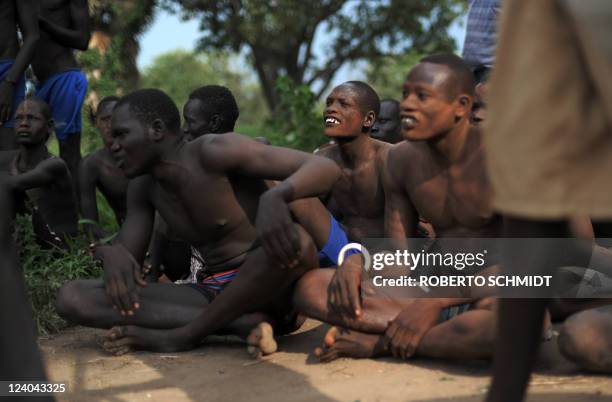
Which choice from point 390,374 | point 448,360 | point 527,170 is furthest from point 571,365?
point 527,170

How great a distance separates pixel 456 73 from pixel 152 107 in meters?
1.29

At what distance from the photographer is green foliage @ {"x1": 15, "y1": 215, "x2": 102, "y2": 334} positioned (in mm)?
4238

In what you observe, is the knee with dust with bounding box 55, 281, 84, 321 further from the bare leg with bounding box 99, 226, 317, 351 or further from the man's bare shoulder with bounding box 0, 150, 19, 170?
the man's bare shoulder with bounding box 0, 150, 19, 170

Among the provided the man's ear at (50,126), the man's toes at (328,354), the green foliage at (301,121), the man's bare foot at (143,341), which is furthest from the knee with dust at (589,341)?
the green foliage at (301,121)

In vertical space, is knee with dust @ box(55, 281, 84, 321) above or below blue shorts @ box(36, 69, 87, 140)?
below

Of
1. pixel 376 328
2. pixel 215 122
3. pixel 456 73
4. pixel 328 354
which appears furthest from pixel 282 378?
pixel 215 122

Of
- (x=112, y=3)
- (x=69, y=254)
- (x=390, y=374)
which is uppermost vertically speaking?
(x=112, y=3)

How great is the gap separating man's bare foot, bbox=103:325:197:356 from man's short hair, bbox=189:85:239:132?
1.75 meters

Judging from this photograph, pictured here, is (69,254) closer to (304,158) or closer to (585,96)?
(304,158)

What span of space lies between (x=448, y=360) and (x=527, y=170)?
5.24ft

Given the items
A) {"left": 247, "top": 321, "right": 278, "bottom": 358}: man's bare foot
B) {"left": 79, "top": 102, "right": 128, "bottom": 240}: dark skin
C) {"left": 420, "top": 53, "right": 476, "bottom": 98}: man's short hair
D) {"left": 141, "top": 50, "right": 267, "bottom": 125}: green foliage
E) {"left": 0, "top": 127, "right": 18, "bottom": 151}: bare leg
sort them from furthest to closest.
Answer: {"left": 141, "top": 50, "right": 267, "bottom": 125}: green foliage
{"left": 79, "top": 102, "right": 128, "bottom": 240}: dark skin
{"left": 0, "top": 127, "right": 18, "bottom": 151}: bare leg
{"left": 247, "top": 321, "right": 278, "bottom": 358}: man's bare foot
{"left": 420, "top": 53, "right": 476, "bottom": 98}: man's short hair

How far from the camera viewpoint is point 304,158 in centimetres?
360

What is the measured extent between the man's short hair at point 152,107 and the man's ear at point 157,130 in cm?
2

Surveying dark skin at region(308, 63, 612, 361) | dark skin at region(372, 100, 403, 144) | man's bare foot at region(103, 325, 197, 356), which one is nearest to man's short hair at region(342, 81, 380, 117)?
dark skin at region(372, 100, 403, 144)
